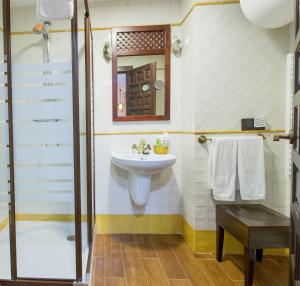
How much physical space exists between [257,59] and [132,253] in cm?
197

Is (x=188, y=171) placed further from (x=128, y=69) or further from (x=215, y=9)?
(x=215, y=9)

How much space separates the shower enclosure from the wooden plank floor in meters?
0.51

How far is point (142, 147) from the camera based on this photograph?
8.56ft

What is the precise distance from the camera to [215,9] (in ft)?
7.08

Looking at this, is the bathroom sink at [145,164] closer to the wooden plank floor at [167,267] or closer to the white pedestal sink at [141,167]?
the white pedestal sink at [141,167]

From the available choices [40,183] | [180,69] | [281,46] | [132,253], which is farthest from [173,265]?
[281,46]

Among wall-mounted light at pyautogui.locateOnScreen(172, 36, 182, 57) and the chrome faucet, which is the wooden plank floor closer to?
the chrome faucet

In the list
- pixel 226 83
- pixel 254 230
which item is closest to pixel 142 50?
pixel 226 83

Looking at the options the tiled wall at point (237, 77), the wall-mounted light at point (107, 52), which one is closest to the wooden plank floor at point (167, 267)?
the tiled wall at point (237, 77)

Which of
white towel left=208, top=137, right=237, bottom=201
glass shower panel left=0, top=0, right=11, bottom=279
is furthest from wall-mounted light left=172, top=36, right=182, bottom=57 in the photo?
glass shower panel left=0, top=0, right=11, bottom=279

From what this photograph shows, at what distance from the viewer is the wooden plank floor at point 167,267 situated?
1.84 meters

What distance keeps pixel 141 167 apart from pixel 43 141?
3.06 feet

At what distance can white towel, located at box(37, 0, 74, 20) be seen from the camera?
1287 mm

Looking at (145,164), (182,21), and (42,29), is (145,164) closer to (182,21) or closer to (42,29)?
(42,29)
